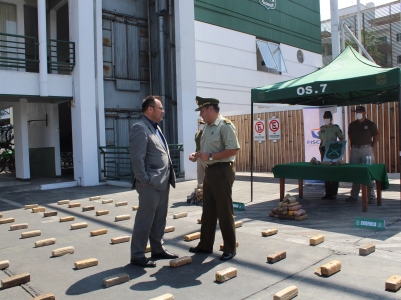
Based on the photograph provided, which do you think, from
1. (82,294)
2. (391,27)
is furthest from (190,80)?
(391,27)

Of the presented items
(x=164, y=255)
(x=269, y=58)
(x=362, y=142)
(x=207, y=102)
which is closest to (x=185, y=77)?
(x=269, y=58)

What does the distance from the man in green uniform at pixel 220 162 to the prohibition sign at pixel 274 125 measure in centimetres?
992

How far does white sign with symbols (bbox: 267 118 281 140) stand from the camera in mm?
14336

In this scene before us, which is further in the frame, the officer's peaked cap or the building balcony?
the building balcony

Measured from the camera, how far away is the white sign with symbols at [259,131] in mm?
14823

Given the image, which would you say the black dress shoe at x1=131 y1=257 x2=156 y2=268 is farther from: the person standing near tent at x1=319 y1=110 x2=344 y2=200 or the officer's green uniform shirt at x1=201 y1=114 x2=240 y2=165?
the person standing near tent at x1=319 y1=110 x2=344 y2=200

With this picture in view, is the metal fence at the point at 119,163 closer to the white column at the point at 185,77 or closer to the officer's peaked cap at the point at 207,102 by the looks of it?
the white column at the point at 185,77

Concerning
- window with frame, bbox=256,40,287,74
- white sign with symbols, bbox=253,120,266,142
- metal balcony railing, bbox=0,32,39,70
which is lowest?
white sign with symbols, bbox=253,120,266,142

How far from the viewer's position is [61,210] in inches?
333

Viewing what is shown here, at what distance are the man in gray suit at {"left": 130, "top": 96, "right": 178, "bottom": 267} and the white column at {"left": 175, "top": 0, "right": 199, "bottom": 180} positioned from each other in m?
8.78

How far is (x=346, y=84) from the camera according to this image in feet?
22.9

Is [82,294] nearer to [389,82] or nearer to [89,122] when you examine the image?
[389,82]

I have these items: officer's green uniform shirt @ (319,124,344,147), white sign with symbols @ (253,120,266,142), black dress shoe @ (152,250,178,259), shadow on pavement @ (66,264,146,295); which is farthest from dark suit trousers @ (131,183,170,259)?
white sign with symbols @ (253,120,266,142)

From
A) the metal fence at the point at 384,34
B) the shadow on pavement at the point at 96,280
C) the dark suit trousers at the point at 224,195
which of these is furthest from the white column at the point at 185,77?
the metal fence at the point at 384,34
